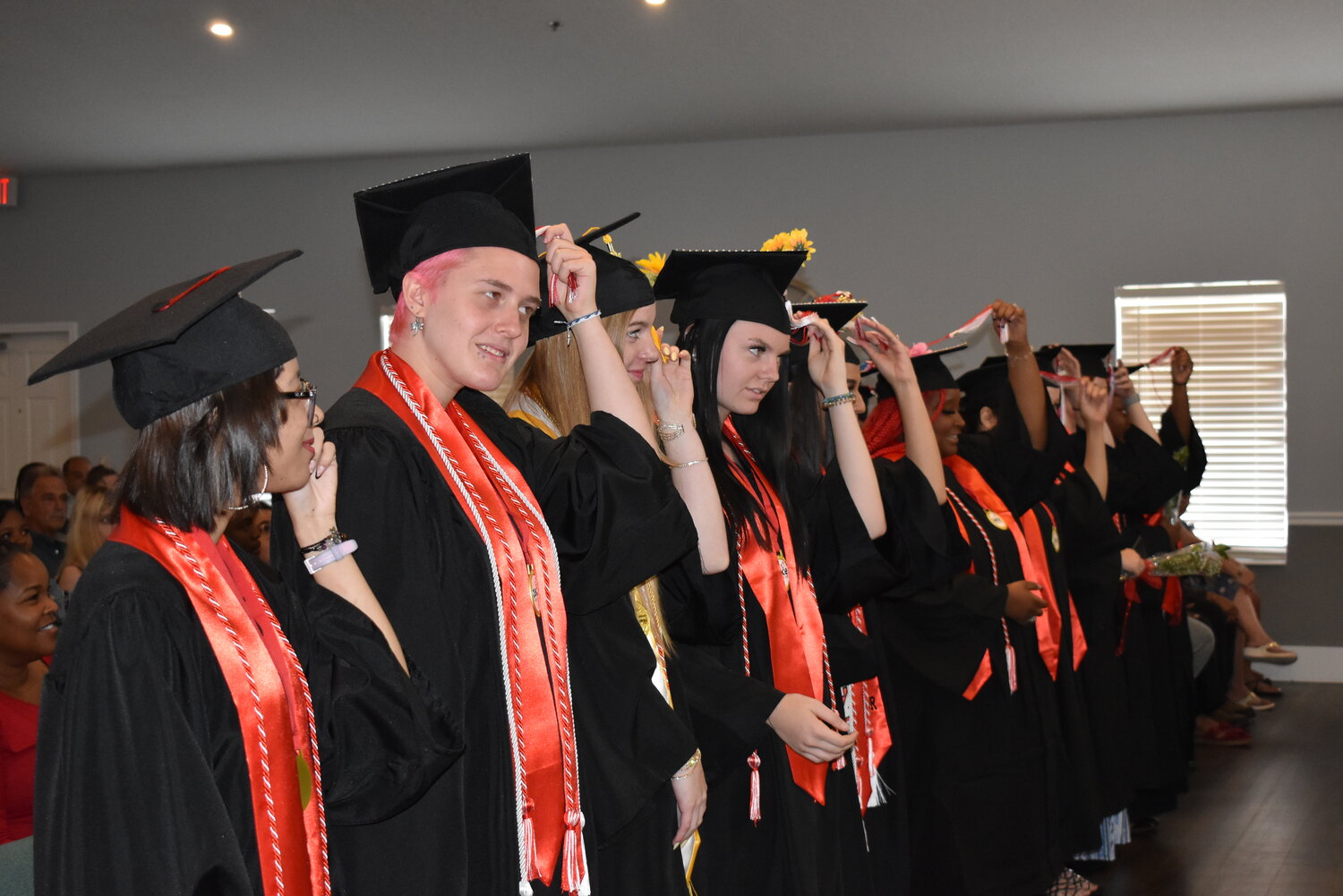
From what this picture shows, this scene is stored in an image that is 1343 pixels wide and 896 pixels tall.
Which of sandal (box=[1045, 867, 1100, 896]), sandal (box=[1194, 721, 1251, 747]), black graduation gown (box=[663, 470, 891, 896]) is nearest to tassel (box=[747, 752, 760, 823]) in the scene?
black graduation gown (box=[663, 470, 891, 896])

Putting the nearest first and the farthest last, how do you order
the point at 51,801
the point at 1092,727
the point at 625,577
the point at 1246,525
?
the point at 51,801
the point at 625,577
the point at 1092,727
the point at 1246,525

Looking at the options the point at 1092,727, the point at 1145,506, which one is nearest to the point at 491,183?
the point at 1092,727

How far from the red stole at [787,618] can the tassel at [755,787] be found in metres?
0.10

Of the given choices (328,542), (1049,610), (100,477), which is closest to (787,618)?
(328,542)

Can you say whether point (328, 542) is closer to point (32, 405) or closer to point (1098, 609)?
point (1098, 609)

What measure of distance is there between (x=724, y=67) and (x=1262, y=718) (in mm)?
5841

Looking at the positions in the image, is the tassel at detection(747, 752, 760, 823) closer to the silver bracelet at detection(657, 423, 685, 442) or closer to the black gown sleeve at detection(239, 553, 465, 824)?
the silver bracelet at detection(657, 423, 685, 442)

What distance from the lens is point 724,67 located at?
873 cm

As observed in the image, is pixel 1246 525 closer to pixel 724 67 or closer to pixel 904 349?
pixel 724 67

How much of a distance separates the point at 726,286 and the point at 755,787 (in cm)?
121

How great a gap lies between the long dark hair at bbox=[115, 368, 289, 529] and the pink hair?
0.42 metres

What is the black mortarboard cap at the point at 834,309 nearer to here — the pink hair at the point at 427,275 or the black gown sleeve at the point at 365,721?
the pink hair at the point at 427,275

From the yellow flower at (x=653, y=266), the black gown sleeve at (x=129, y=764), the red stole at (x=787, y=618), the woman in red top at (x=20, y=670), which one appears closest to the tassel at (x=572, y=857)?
the black gown sleeve at (x=129, y=764)

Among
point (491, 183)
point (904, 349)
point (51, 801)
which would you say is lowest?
point (51, 801)
